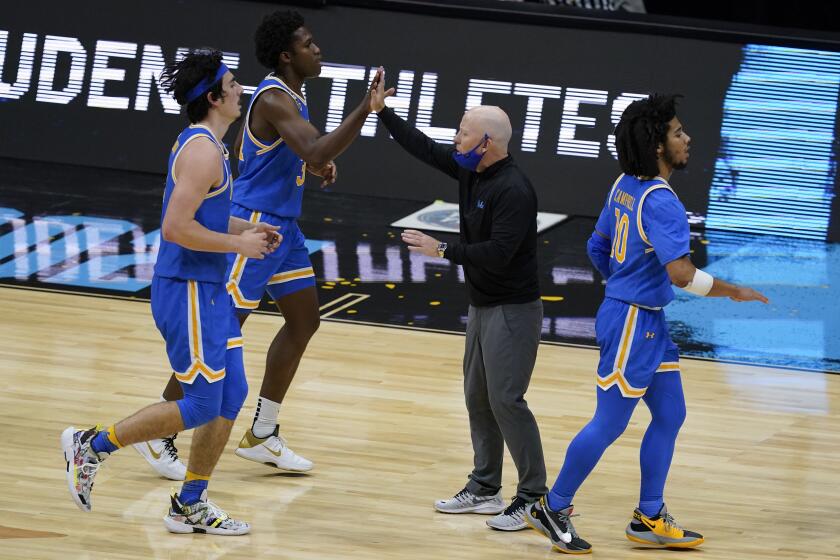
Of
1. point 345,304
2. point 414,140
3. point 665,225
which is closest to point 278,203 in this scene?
point 414,140

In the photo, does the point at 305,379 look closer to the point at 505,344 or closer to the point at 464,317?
the point at 464,317

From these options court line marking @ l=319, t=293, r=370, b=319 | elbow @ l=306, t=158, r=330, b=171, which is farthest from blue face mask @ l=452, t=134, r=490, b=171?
court line marking @ l=319, t=293, r=370, b=319

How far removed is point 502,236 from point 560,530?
1.16m

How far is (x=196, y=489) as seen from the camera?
5566 mm

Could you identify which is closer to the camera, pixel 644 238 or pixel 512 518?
pixel 644 238

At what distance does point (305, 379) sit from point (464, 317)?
70.3 inches

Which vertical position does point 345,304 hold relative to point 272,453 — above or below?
above

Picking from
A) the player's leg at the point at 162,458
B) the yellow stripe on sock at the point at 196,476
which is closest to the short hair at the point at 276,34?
the player's leg at the point at 162,458

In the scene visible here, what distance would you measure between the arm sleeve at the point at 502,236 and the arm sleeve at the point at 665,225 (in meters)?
0.50

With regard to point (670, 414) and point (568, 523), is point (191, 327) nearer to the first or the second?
point (568, 523)

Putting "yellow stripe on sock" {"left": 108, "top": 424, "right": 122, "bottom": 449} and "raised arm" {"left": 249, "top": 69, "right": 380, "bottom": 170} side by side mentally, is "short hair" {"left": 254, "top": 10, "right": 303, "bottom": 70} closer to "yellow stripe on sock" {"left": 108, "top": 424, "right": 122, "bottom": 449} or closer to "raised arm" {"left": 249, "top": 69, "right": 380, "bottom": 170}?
"raised arm" {"left": 249, "top": 69, "right": 380, "bottom": 170}

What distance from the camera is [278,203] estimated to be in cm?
645

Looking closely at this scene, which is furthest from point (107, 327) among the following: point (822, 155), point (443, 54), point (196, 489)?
point (822, 155)

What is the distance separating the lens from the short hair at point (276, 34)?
21.3 feet
